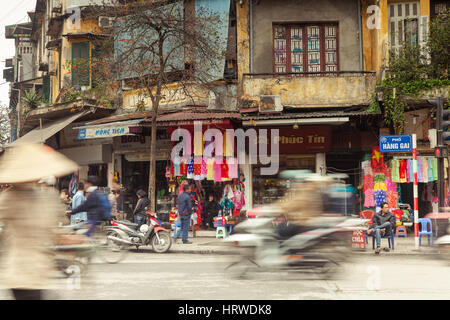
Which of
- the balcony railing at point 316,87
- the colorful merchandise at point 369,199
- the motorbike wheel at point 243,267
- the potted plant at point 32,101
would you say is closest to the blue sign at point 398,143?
the colorful merchandise at point 369,199

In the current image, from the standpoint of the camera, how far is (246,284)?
7895mm

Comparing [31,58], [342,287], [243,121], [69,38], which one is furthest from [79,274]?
[31,58]

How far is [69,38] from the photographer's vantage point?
73.5 feet

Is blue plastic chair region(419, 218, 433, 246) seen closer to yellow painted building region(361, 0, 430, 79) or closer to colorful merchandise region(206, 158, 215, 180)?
yellow painted building region(361, 0, 430, 79)

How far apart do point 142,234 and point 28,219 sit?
8.56 metres

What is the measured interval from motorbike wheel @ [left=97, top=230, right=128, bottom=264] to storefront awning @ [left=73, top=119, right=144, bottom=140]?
216 inches

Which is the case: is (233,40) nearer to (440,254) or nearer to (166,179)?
(166,179)

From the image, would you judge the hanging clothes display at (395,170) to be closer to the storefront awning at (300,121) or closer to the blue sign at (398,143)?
the blue sign at (398,143)

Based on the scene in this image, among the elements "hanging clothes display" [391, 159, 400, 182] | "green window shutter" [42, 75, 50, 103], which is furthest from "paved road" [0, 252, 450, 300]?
"green window shutter" [42, 75, 50, 103]

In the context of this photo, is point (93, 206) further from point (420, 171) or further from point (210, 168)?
point (420, 171)

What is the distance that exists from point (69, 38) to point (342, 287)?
18390 mm

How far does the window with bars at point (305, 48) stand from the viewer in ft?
59.6

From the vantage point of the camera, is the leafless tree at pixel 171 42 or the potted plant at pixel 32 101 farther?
the potted plant at pixel 32 101

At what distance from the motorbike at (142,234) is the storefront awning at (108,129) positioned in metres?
5.00
